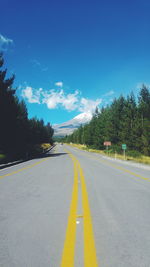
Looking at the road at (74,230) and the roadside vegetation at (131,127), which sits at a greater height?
the roadside vegetation at (131,127)

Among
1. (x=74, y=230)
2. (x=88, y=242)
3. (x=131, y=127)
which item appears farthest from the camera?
(x=131, y=127)

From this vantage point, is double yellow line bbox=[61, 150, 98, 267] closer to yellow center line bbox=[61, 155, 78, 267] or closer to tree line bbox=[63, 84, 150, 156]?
yellow center line bbox=[61, 155, 78, 267]

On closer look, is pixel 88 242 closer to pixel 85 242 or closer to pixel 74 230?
pixel 85 242

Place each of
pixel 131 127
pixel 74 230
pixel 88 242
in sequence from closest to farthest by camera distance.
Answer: pixel 88 242 → pixel 74 230 → pixel 131 127

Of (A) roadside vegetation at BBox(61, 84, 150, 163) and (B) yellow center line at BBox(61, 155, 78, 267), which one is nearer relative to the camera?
(B) yellow center line at BBox(61, 155, 78, 267)

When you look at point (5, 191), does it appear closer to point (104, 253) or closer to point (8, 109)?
point (104, 253)

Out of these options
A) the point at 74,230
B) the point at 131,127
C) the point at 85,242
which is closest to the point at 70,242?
the point at 85,242

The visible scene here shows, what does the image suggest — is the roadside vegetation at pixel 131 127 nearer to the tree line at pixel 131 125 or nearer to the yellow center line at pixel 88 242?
the tree line at pixel 131 125

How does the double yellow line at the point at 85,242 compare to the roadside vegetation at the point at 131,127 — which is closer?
the double yellow line at the point at 85,242

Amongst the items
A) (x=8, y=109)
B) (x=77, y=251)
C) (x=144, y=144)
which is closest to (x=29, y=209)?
(x=77, y=251)

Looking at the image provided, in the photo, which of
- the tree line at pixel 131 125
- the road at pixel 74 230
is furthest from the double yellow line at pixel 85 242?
the tree line at pixel 131 125

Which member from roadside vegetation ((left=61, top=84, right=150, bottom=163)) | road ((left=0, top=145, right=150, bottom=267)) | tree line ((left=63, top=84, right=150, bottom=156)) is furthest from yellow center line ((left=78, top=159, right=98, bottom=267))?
tree line ((left=63, top=84, right=150, bottom=156))

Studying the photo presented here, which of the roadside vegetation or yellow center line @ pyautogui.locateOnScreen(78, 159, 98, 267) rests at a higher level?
the roadside vegetation

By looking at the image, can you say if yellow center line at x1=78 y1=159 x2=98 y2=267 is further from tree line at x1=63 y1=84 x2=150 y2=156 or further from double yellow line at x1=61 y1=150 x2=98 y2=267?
tree line at x1=63 y1=84 x2=150 y2=156
